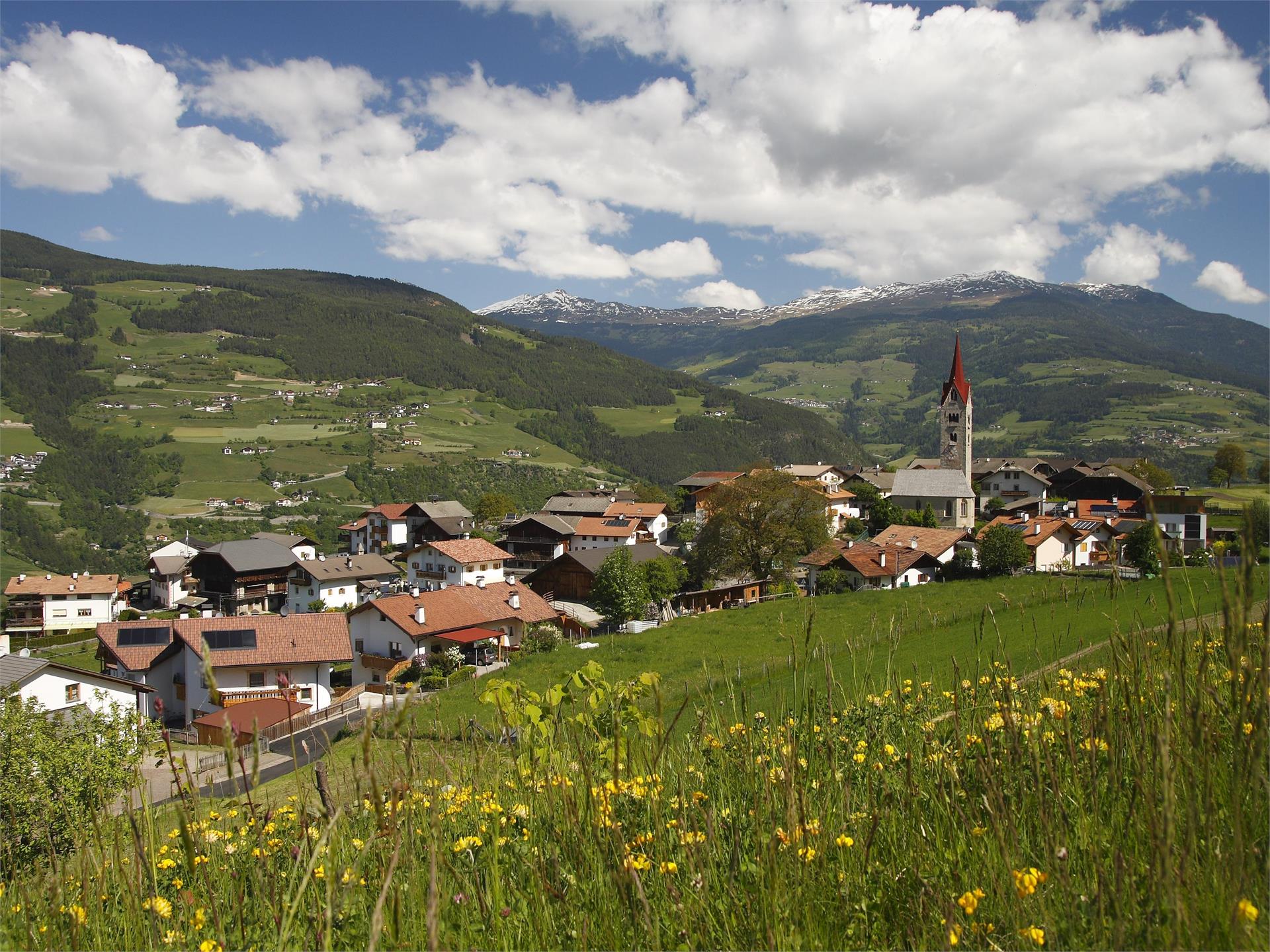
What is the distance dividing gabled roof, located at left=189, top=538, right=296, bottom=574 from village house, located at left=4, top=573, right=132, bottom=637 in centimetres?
626

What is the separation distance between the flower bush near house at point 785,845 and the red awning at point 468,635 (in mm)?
31019

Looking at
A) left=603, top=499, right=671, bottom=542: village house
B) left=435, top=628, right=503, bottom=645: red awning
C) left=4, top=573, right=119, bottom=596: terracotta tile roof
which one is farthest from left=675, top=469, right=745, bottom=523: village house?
left=4, top=573, right=119, bottom=596: terracotta tile roof

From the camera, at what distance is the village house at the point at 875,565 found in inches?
1667

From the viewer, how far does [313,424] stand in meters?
146

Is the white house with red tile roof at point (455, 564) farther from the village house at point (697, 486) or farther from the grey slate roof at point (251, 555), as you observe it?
the village house at point (697, 486)

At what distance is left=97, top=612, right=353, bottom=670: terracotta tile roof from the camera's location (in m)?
30.1

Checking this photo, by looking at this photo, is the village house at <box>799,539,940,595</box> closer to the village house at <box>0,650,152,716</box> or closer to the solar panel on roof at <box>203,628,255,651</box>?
the solar panel on roof at <box>203,628,255,651</box>

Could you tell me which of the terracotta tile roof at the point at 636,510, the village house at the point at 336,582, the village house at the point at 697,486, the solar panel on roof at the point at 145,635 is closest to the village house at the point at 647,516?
the terracotta tile roof at the point at 636,510

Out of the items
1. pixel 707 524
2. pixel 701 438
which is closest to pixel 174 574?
pixel 707 524

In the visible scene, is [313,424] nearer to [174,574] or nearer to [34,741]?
[174,574]

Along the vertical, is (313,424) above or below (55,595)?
above

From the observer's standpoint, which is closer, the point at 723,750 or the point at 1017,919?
the point at 1017,919

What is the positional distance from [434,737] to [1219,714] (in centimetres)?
301

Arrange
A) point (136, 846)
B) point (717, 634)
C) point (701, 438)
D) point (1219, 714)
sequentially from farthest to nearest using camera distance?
point (701, 438), point (717, 634), point (1219, 714), point (136, 846)
